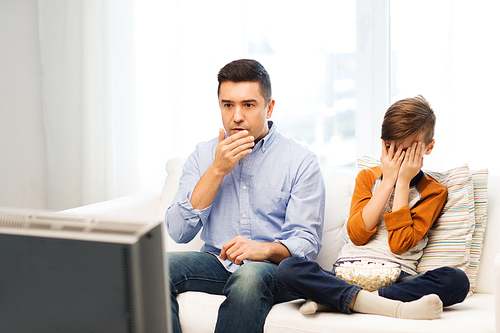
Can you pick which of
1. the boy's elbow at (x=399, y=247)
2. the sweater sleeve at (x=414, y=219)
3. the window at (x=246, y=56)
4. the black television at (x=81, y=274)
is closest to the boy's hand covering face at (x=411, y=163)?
the sweater sleeve at (x=414, y=219)

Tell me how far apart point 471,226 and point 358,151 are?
3.00ft

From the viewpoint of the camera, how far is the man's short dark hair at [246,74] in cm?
165

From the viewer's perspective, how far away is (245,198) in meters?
1.69

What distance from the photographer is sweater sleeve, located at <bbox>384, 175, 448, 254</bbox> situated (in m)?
1.49

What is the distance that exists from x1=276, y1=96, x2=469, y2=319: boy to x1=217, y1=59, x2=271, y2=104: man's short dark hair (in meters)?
0.46

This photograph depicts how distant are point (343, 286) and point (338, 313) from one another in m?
0.09

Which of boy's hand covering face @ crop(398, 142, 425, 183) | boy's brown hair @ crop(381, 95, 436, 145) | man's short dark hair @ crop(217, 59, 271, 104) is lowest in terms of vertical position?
boy's hand covering face @ crop(398, 142, 425, 183)

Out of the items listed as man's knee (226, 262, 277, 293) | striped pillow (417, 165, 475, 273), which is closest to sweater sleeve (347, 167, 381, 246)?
striped pillow (417, 165, 475, 273)

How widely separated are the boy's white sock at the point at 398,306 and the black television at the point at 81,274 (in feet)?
2.91

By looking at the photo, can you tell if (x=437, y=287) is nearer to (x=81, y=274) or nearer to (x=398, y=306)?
(x=398, y=306)

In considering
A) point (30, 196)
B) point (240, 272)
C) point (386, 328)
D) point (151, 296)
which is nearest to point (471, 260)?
point (386, 328)

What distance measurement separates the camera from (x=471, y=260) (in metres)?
1.58

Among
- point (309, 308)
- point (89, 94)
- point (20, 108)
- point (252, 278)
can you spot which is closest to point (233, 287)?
point (252, 278)

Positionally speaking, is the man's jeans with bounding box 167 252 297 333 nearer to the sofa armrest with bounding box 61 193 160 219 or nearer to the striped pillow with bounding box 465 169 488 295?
the sofa armrest with bounding box 61 193 160 219
